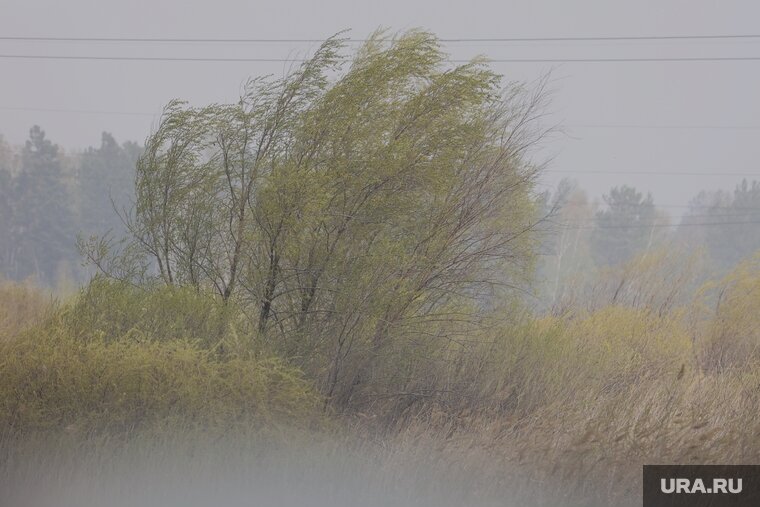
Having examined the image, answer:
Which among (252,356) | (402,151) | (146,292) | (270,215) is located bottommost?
(252,356)

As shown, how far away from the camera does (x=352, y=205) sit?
8.74 m

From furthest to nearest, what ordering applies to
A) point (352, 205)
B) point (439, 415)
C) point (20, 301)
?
point (20, 301) < point (352, 205) < point (439, 415)

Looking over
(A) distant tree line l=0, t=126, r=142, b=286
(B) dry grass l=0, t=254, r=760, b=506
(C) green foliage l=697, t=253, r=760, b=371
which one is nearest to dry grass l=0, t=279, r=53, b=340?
(B) dry grass l=0, t=254, r=760, b=506

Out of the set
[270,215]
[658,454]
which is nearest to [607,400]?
[658,454]

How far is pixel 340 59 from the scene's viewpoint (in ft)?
30.7

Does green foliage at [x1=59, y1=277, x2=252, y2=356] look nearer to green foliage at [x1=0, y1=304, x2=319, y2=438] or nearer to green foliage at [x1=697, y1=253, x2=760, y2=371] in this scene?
green foliage at [x1=0, y1=304, x2=319, y2=438]

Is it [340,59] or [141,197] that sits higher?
[340,59]

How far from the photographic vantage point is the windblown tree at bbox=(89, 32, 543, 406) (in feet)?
28.2

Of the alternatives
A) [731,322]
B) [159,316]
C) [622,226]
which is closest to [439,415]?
[159,316]

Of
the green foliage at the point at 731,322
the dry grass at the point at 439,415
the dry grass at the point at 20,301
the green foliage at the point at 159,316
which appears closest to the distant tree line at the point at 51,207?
the dry grass at the point at 20,301

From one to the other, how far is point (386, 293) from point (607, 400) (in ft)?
7.20

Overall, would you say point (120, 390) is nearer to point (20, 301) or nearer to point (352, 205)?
point (352, 205)

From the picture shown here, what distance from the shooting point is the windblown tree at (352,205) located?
338 inches

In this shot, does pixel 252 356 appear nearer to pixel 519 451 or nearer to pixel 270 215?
pixel 270 215
